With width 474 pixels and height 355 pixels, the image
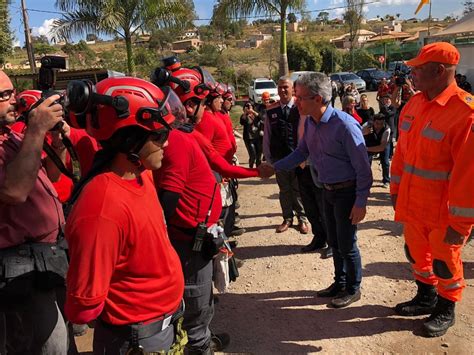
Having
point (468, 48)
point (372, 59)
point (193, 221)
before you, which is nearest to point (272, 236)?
point (193, 221)

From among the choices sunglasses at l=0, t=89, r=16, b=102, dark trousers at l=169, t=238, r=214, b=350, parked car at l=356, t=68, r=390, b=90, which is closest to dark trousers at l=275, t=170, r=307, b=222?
dark trousers at l=169, t=238, r=214, b=350

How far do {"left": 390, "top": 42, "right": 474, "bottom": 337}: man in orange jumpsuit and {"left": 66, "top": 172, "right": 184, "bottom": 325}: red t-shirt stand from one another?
206 cm

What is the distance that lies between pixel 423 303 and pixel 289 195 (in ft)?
8.70

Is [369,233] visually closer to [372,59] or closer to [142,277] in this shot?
[142,277]

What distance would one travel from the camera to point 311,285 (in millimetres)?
4531

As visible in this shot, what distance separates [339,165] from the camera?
374 cm

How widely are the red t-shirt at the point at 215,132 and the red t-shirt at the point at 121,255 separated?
2407 millimetres

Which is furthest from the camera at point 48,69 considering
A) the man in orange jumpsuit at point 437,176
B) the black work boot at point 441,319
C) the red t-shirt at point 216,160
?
the black work boot at point 441,319

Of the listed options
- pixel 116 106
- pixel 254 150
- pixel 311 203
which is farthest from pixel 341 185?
pixel 254 150

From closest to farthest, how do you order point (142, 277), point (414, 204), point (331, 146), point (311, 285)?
point (142, 277), point (414, 204), point (331, 146), point (311, 285)

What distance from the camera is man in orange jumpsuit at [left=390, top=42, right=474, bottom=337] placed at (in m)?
2.98

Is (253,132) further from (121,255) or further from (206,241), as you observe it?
(121,255)

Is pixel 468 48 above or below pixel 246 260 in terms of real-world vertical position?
above

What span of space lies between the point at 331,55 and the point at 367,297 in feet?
127
